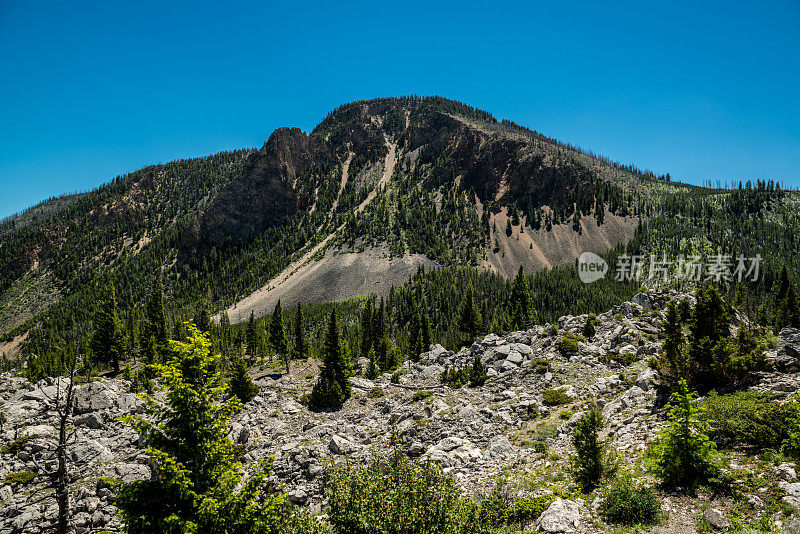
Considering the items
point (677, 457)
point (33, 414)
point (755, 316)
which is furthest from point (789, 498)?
point (755, 316)

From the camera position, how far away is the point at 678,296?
5581 cm

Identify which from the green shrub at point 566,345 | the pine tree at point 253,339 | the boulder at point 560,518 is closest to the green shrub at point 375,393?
the green shrub at point 566,345

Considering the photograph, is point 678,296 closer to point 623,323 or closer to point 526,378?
point 623,323

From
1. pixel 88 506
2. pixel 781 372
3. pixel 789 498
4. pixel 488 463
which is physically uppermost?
pixel 781 372

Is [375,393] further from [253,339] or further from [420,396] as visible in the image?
[253,339]

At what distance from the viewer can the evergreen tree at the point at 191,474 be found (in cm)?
1084

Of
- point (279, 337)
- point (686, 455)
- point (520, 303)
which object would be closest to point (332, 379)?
point (279, 337)

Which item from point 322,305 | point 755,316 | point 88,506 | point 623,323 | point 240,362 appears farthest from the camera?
point 322,305

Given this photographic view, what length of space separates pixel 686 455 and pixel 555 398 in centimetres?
1333

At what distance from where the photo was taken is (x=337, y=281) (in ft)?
585

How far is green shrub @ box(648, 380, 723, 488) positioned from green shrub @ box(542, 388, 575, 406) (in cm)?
1227

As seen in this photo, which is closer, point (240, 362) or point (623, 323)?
point (240, 362)

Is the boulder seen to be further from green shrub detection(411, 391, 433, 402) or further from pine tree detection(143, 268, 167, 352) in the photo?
pine tree detection(143, 268, 167, 352)

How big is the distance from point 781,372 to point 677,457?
11.2 metres
